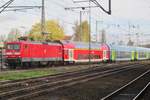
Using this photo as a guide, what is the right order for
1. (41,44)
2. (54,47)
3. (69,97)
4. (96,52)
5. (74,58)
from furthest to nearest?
(96,52) < (74,58) < (54,47) < (41,44) < (69,97)

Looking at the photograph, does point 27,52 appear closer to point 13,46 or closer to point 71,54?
point 13,46

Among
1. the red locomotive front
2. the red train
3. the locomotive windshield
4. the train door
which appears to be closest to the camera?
the red locomotive front

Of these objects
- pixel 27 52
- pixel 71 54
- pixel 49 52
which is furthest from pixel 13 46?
pixel 71 54

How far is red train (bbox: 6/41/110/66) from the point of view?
42.7 metres

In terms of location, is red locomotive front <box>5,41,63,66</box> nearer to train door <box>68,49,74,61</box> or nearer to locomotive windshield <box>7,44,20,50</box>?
locomotive windshield <box>7,44,20,50</box>

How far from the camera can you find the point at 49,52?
4856 cm

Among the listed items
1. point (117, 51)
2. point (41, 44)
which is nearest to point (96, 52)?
point (117, 51)

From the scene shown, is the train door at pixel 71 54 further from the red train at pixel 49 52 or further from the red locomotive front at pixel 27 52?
the red locomotive front at pixel 27 52

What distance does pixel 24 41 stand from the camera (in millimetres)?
43156

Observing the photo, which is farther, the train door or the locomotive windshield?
the train door

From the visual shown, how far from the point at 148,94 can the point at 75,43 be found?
125 ft

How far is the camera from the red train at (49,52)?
42.7 meters

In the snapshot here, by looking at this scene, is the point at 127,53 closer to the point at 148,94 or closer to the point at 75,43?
the point at 75,43

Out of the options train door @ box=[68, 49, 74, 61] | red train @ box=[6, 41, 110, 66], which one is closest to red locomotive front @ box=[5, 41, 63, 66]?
red train @ box=[6, 41, 110, 66]
